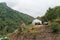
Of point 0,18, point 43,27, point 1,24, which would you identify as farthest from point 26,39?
point 0,18

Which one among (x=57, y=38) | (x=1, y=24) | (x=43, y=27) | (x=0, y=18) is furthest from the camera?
(x=0, y=18)

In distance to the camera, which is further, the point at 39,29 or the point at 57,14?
the point at 57,14

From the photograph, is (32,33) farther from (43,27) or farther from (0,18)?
(0,18)

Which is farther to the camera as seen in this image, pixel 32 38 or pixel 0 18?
pixel 0 18

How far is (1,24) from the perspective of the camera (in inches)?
2566

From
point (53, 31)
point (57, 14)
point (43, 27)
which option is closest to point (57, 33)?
point (53, 31)

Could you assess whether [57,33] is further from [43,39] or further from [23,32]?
[23,32]

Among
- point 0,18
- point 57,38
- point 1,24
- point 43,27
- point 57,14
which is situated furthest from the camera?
point 0,18

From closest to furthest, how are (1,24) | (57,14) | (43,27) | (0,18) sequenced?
(43,27), (57,14), (1,24), (0,18)

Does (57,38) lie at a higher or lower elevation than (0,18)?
lower

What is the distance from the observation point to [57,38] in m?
25.2

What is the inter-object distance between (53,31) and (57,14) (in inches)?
491

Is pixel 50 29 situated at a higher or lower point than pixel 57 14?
lower

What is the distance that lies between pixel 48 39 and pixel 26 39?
2.91 metres
